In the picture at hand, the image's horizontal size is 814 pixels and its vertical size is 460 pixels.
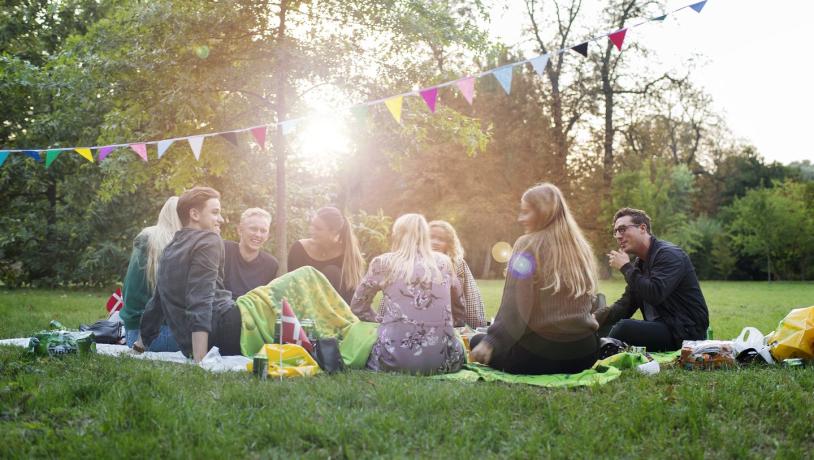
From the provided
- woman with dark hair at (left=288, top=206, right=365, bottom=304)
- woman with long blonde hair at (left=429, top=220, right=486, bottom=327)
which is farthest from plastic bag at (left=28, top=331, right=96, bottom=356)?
woman with long blonde hair at (left=429, top=220, right=486, bottom=327)

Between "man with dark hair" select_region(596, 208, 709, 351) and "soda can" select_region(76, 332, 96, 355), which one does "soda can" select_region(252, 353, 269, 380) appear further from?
"man with dark hair" select_region(596, 208, 709, 351)

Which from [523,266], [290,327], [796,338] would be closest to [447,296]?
[523,266]

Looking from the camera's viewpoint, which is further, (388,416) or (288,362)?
(288,362)

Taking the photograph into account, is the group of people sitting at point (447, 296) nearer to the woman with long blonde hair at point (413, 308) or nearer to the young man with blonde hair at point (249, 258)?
the woman with long blonde hair at point (413, 308)

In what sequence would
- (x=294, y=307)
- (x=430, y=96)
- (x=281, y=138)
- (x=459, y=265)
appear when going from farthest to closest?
(x=281, y=138) < (x=430, y=96) < (x=459, y=265) < (x=294, y=307)

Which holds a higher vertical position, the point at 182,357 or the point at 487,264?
the point at 182,357

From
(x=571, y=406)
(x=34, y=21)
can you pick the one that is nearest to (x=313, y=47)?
(x=571, y=406)

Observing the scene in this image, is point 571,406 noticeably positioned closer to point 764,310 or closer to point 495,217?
point 764,310

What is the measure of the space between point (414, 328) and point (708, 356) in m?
2.17

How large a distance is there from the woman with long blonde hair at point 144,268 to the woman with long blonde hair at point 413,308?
2.01 m

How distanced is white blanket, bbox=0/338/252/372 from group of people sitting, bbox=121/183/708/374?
90 mm

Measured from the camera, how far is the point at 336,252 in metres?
7.01

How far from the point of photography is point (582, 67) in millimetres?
27703

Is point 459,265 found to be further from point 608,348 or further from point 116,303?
point 116,303
